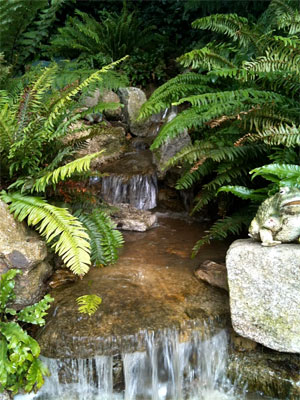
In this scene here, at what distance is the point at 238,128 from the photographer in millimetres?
3129

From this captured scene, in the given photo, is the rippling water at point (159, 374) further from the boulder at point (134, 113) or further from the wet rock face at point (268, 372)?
the boulder at point (134, 113)

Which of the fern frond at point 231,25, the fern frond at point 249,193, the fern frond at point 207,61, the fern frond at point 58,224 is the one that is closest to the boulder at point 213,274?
the fern frond at point 249,193

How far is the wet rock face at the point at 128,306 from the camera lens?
7.86ft

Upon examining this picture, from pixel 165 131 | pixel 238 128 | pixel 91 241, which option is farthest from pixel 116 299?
pixel 238 128

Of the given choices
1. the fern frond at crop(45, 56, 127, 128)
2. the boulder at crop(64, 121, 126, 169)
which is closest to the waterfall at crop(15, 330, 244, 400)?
the fern frond at crop(45, 56, 127, 128)

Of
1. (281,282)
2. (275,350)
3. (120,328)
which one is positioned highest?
(281,282)

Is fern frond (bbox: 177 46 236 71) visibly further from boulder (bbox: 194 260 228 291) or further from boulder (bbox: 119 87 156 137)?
boulder (bbox: 119 87 156 137)

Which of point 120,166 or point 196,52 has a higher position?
point 196,52

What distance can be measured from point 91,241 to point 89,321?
2.51ft

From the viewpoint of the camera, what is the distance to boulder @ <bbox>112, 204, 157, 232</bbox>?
4051 mm

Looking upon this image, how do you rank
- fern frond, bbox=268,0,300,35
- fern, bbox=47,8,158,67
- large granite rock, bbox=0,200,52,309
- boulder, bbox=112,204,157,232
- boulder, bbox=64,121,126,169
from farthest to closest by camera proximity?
fern, bbox=47,8,158,67
boulder, bbox=64,121,126,169
boulder, bbox=112,204,157,232
fern frond, bbox=268,0,300,35
large granite rock, bbox=0,200,52,309

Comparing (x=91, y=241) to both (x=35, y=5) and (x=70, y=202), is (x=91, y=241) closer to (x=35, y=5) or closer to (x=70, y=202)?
(x=70, y=202)

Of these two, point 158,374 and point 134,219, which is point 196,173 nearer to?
point 134,219

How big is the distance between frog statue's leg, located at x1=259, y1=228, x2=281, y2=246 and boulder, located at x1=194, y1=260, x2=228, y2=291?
56 centimetres
